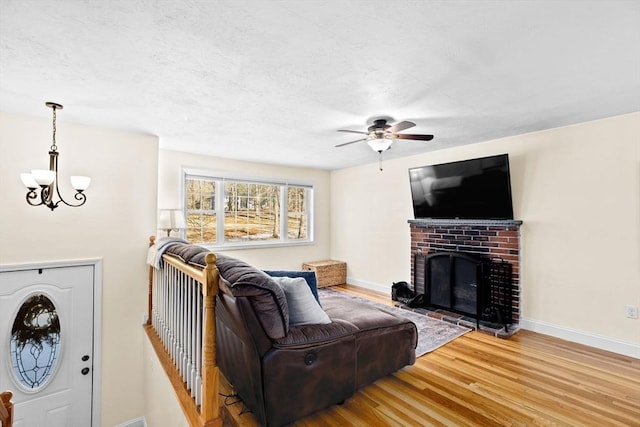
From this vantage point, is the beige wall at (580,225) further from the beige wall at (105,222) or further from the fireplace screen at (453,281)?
the beige wall at (105,222)

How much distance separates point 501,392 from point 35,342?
4.18 meters

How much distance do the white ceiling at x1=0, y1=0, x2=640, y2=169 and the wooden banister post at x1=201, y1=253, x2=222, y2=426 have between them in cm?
131

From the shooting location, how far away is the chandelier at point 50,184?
8.12 feet

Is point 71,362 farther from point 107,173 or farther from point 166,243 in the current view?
point 107,173

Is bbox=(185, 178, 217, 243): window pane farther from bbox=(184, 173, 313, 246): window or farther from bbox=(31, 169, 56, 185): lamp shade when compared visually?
bbox=(31, 169, 56, 185): lamp shade

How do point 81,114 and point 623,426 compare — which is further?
point 81,114


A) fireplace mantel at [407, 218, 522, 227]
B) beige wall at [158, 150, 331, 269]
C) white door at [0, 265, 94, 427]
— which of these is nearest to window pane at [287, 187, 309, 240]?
beige wall at [158, 150, 331, 269]

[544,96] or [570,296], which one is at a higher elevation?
[544,96]

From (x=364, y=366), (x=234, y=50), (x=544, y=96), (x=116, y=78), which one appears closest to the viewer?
(x=234, y=50)

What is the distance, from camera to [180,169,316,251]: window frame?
4707mm

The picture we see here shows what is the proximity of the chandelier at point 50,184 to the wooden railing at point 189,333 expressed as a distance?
1.05 metres

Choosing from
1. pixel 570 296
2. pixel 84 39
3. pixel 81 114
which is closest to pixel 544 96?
pixel 570 296

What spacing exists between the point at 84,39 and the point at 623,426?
13.8ft

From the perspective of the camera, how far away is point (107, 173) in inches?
124
